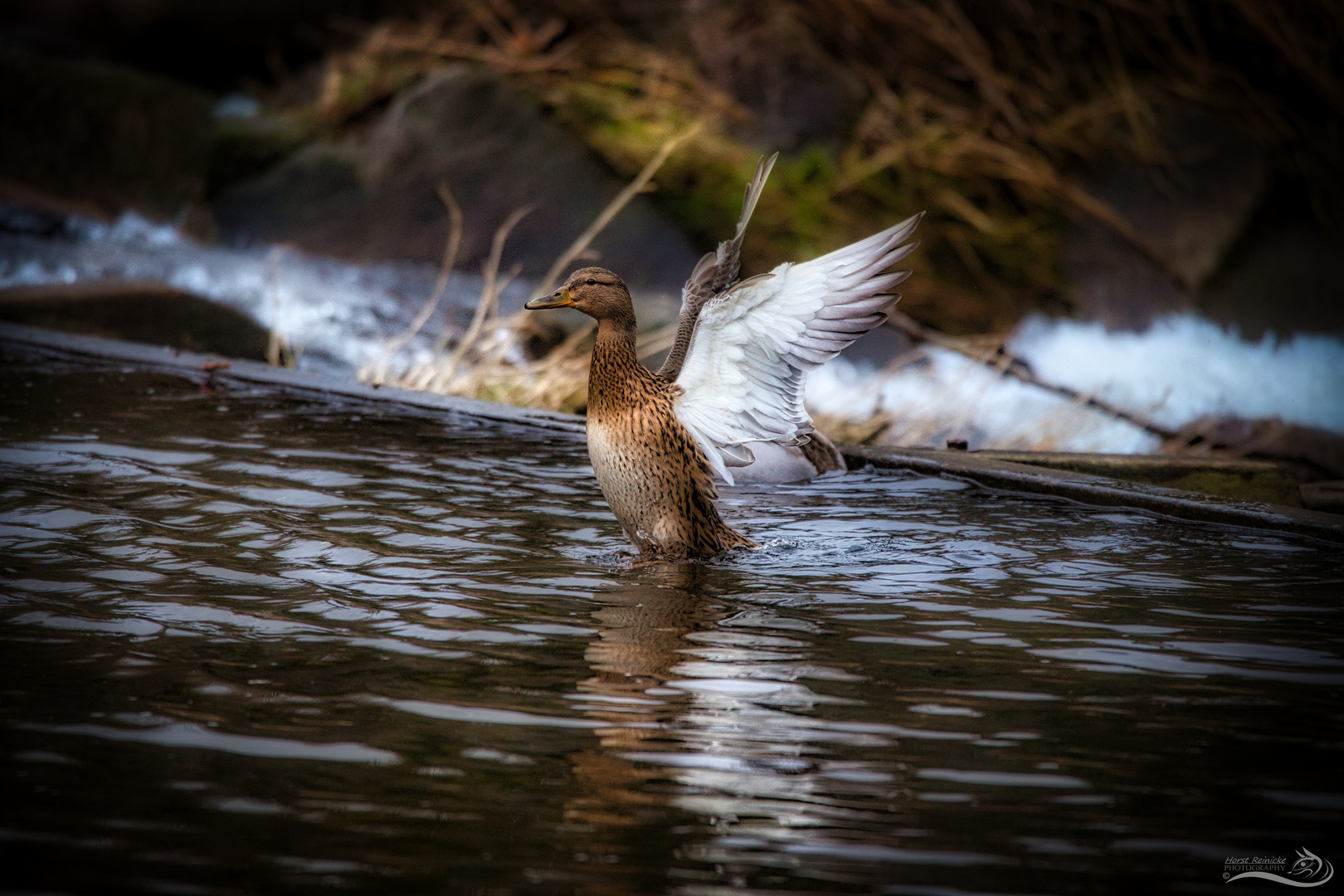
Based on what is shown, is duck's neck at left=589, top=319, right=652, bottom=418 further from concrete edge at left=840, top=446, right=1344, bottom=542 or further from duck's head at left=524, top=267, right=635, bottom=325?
concrete edge at left=840, top=446, right=1344, bottom=542

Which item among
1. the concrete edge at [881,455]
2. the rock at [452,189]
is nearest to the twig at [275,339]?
the concrete edge at [881,455]

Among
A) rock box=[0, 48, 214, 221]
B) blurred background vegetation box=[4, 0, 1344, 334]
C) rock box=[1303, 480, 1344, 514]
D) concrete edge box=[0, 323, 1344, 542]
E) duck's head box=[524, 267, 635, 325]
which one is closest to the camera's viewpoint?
duck's head box=[524, 267, 635, 325]

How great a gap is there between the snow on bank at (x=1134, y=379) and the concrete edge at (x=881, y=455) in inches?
112

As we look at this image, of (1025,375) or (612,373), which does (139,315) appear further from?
(612,373)

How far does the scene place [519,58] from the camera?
1074 cm

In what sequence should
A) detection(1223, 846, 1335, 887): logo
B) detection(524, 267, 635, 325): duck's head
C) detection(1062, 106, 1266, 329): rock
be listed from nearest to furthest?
1. detection(1223, 846, 1335, 887): logo
2. detection(524, 267, 635, 325): duck's head
3. detection(1062, 106, 1266, 329): rock

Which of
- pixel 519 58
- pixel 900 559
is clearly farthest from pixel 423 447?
pixel 519 58

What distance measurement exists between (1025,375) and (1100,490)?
426 centimetres

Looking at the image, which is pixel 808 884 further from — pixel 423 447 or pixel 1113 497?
pixel 423 447

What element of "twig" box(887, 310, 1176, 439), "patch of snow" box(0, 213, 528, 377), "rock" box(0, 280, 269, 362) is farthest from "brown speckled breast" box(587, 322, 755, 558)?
"rock" box(0, 280, 269, 362)

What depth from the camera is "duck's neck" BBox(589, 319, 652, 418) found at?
4336mm

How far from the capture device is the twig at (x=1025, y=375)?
28.1 ft

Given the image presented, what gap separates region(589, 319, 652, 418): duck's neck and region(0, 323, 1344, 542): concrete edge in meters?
1.43

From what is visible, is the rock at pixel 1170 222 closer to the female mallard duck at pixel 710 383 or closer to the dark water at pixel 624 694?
the dark water at pixel 624 694
